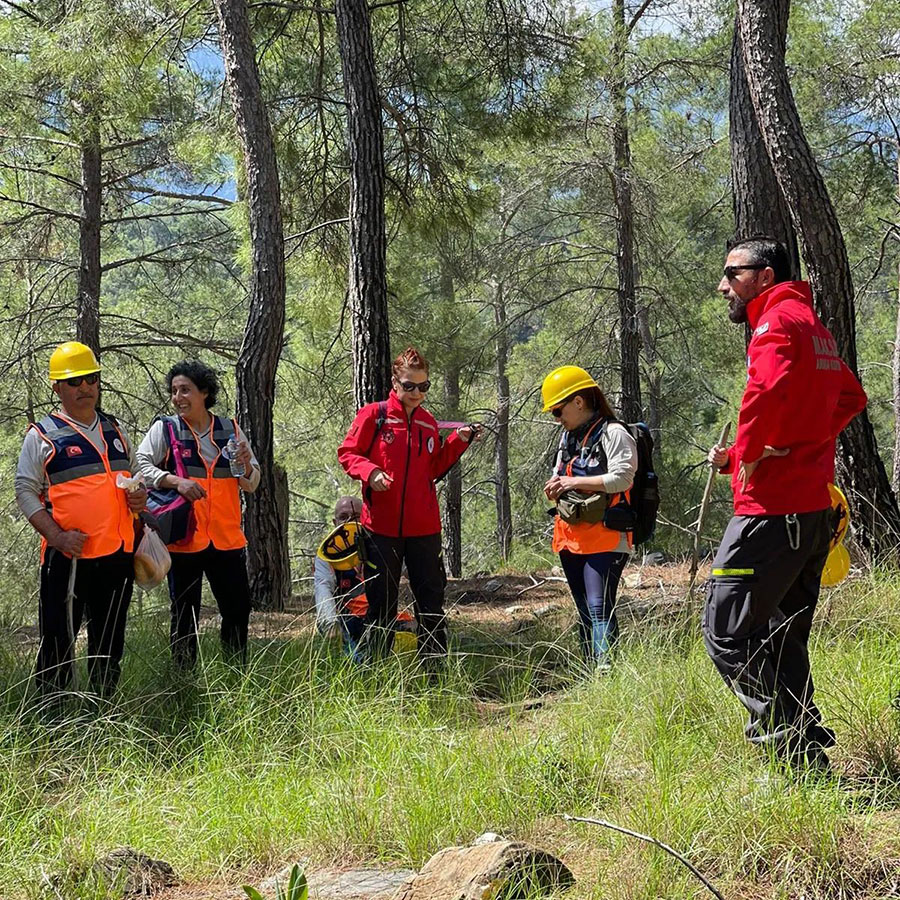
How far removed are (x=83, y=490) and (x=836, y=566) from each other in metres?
3.13

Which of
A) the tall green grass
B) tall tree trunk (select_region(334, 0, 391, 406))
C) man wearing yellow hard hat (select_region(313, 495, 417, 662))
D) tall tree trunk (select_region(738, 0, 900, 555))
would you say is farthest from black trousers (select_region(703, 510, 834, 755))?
tall tree trunk (select_region(334, 0, 391, 406))

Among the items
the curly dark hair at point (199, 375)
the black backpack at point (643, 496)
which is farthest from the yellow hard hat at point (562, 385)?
the curly dark hair at point (199, 375)

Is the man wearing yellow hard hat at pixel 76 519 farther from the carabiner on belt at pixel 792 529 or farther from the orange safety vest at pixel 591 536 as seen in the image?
the carabiner on belt at pixel 792 529

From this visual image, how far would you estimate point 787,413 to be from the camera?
3.21m

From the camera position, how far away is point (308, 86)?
943 cm

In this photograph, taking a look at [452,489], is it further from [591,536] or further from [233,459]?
[591,536]

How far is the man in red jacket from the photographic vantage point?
10.5ft

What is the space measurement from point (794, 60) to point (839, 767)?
9.65m

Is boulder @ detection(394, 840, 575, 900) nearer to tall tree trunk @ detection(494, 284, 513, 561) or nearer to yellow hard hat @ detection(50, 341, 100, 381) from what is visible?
yellow hard hat @ detection(50, 341, 100, 381)

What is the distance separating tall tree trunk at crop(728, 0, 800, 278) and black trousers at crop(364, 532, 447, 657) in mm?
2982

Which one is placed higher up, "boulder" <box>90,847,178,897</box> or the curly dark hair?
Answer: the curly dark hair

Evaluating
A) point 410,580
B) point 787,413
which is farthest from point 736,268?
point 410,580

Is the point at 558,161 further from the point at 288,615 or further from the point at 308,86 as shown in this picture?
the point at 288,615

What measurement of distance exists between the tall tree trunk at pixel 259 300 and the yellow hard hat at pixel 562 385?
359 cm
